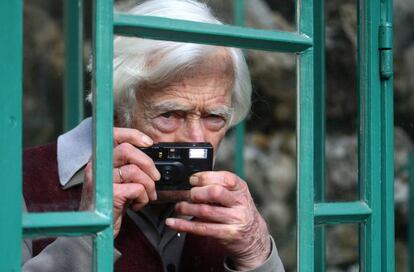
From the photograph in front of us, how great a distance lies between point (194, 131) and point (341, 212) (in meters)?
0.44

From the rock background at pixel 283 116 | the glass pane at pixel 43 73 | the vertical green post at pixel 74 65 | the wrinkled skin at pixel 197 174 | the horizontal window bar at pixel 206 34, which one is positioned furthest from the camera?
the glass pane at pixel 43 73

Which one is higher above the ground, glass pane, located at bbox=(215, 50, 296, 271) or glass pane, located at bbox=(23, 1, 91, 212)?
glass pane, located at bbox=(23, 1, 91, 212)

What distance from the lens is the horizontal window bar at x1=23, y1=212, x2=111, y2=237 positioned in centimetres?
132

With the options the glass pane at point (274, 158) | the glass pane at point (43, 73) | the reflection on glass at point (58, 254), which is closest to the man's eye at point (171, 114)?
the reflection on glass at point (58, 254)

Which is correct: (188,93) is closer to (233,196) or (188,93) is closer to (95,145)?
(233,196)

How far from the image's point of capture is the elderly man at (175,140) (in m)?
1.73

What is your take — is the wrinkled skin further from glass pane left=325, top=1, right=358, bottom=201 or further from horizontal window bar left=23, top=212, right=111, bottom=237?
glass pane left=325, top=1, right=358, bottom=201

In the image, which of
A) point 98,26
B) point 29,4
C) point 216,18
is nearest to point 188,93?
point 216,18

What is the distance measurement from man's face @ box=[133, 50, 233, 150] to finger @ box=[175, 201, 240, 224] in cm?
29

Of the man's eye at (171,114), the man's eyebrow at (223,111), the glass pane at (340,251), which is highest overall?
the man's eyebrow at (223,111)

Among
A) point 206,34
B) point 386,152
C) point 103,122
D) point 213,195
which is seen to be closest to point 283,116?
point 386,152

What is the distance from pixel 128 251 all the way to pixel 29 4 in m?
3.33

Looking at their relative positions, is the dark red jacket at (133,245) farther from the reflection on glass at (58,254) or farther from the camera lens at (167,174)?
the camera lens at (167,174)

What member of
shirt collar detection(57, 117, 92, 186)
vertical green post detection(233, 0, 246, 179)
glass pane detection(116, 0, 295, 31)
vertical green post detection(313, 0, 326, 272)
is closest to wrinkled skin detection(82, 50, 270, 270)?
shirt collar detection(57, 117, 92, 186)
